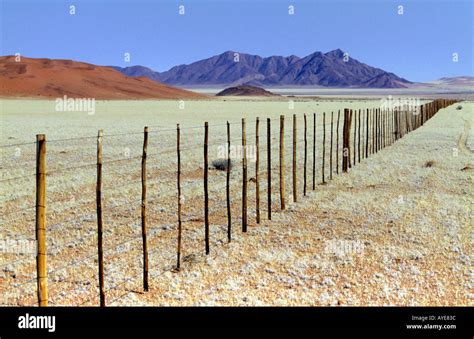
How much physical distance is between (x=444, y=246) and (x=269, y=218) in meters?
3.60

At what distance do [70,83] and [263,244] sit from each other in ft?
505

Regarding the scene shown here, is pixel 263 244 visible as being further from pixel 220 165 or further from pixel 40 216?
pixel 220 165

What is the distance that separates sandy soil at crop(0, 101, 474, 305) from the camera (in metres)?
7.52

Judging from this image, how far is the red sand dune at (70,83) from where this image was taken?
138 m

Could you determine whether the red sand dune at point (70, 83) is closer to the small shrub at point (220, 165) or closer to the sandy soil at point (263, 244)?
the small shrub at point (220, 165)

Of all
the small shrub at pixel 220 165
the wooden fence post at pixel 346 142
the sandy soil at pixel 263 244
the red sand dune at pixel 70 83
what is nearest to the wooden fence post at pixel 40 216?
the sandy soil at pixel 263 244

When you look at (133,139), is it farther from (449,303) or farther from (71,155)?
(449,303)

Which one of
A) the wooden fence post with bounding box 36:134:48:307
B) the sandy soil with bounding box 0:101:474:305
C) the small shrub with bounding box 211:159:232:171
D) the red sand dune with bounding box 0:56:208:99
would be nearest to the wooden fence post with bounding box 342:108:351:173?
the sandy soil with bounding box 0:101:474:305

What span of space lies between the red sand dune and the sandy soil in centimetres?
12128

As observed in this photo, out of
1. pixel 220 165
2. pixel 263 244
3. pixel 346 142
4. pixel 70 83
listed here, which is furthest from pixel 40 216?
pixel 70 83

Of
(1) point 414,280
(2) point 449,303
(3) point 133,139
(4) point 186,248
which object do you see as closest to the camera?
(2) point 449,303
